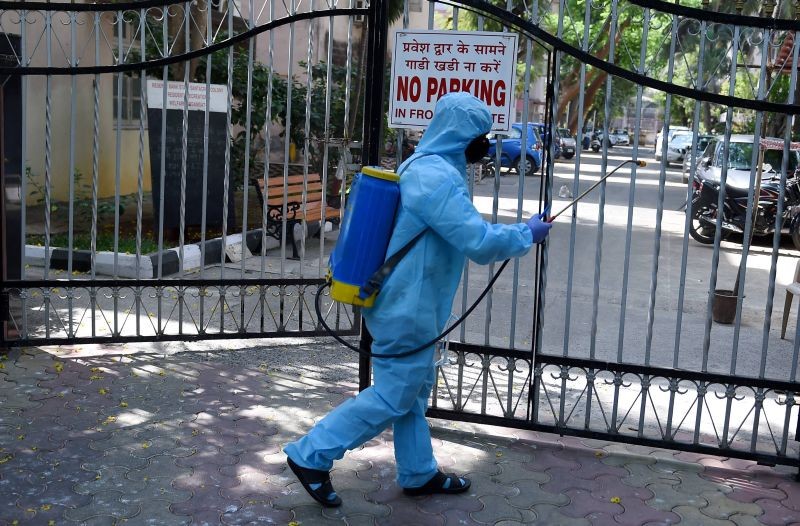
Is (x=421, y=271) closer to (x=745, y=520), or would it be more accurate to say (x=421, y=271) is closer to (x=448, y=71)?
(x=448, y=71)

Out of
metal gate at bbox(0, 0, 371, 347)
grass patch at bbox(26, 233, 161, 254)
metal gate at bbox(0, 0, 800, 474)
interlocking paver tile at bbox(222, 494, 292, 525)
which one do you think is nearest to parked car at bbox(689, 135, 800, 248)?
metal gate at bbox(0, 0, 800, 474)

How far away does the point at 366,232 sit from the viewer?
366 centimetres

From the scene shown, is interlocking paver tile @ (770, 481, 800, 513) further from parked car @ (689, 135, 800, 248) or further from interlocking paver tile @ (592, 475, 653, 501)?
parked car @ (689, 135, 800, 248)

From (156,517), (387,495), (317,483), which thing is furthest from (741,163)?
(156,517)

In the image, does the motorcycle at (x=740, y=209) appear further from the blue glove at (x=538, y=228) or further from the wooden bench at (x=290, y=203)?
the blue glove at (x=538, y=228)

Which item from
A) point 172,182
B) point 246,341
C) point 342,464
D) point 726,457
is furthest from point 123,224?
point 726,457

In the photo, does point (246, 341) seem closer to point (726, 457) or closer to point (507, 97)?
point (507, 97)

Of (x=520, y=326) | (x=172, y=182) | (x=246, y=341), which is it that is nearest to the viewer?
(x=246, y=341)

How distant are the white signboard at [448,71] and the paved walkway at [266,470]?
173 centimetres

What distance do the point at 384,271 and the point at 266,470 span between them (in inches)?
50.1

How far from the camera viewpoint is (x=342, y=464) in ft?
14.3

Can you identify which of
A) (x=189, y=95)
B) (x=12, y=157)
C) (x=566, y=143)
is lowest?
(x=12, y=157)

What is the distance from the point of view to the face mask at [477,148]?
3.83 metres

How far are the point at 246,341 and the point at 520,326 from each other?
8.12 ft
